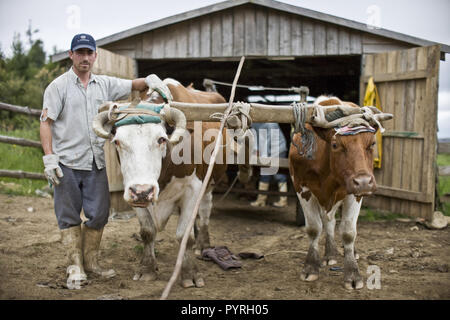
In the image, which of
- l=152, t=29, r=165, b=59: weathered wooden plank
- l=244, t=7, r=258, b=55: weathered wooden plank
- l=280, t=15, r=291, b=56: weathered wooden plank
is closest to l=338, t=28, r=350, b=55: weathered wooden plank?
Result: l=280, t=15, r=291, b=56: weathered wooden plank

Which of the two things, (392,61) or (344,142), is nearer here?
(344,142)

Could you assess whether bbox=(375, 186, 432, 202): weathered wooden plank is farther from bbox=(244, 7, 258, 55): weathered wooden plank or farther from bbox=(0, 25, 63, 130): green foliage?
bbox=(0, 25, 63, 130): green foliage

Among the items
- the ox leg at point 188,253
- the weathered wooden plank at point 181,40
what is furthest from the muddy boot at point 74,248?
the weathered wooden plank at point 181,40

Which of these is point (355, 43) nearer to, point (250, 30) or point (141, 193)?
point (250, 30)

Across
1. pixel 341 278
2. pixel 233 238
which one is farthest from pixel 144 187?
pixel 233 238

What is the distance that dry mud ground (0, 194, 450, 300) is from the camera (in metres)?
3.71

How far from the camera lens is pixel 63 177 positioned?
3.87 metres

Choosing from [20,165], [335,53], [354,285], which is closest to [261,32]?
[335,53]

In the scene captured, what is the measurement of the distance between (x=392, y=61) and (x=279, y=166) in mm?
2680

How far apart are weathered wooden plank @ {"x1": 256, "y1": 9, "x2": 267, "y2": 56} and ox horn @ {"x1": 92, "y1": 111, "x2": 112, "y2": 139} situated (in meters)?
4.52

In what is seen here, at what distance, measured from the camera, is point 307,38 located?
290 inches

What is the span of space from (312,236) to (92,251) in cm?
233

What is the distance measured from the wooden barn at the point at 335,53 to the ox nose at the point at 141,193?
4330 millimetres
